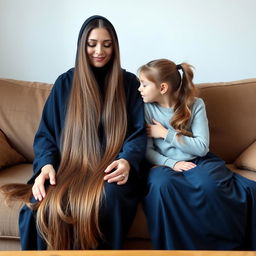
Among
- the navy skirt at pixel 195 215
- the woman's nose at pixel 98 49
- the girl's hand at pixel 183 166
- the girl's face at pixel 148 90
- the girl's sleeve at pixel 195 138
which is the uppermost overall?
the woman's nose at pixel 98 49

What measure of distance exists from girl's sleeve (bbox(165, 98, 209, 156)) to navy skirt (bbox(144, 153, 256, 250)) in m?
0.18

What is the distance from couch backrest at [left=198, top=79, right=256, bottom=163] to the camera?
1904mm

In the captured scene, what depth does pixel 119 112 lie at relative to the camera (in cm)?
166

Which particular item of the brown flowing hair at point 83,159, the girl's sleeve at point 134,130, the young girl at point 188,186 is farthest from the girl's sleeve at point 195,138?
the brown flowing hair at point 83,159

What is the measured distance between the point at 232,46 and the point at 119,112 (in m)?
0.95

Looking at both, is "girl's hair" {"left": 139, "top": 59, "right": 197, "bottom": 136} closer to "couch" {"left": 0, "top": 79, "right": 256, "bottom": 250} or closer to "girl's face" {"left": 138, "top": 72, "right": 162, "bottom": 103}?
"girl's face" {"left": 138, "top": 72, "right": 162, "bottom": 103}

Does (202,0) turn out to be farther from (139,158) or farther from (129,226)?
(129,226)

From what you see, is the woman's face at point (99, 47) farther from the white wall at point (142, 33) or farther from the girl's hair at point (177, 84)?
the white wall at point (142, 33)

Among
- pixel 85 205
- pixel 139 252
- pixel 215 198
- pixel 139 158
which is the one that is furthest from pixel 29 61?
pixel 139 252

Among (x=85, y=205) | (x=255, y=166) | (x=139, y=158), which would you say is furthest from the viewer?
(x=255, y=166)

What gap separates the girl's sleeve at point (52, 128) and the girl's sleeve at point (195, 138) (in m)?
0.50

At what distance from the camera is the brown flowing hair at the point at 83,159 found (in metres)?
1.33

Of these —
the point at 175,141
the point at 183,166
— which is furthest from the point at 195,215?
the point at 175,141

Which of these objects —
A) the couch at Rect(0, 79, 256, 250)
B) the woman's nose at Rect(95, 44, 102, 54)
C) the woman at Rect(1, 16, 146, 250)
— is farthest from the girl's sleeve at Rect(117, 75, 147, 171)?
the couch at Rect(0, 79, 256, 250)
